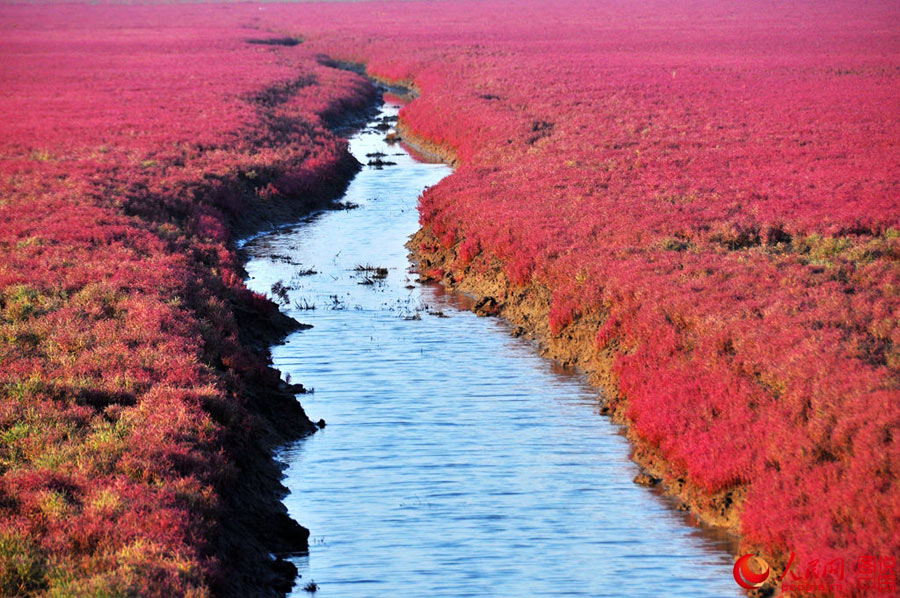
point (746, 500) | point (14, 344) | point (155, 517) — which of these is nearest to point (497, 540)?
point (746, 500)

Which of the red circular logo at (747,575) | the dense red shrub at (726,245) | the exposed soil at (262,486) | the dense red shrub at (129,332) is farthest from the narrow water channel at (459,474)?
the dense red shrub at (129,332)

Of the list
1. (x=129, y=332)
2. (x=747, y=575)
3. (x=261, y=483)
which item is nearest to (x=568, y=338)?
(x=261, y=483)

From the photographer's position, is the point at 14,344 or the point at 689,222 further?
the point at 689,222

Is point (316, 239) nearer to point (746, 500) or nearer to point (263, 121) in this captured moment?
point (263, 121)

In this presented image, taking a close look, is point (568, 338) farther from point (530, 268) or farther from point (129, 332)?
point (129, 332)

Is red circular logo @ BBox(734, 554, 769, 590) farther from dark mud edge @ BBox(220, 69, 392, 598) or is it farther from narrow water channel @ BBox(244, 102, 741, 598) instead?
dark mud edge @ BBox(220, 69, 392, 598)

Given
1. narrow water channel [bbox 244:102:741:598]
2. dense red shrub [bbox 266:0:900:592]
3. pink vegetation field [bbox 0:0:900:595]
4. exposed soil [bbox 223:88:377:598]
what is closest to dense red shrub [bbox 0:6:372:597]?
pink vegetation field [bbox 0:0:900:595]

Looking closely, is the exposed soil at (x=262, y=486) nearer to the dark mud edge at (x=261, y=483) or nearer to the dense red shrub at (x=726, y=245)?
the dark mud edge at (x=261, y=483)
